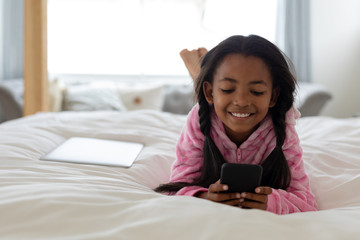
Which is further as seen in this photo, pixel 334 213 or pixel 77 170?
pixel 77 170

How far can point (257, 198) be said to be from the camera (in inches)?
32.4

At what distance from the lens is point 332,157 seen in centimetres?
124

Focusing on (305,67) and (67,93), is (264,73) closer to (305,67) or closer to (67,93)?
(67,93)

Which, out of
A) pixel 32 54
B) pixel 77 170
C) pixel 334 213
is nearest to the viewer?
pixel 334 213

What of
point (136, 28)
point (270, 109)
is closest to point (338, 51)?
point (136, 28)

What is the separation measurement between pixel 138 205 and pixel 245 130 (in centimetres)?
38

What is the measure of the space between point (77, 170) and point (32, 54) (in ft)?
7.03

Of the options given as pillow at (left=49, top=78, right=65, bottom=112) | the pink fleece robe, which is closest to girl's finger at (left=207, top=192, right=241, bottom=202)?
the pink fleece robe

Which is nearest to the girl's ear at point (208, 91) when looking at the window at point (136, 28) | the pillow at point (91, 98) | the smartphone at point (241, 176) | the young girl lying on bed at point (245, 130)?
the young girl lying on bed at point (245, 130)

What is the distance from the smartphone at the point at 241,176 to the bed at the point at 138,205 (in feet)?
0.30

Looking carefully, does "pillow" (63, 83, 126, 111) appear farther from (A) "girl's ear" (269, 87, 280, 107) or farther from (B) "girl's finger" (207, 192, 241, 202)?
(B) "girl's finger" (207, 192, 241, 202)

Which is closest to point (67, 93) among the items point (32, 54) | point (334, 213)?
point (32, 54)

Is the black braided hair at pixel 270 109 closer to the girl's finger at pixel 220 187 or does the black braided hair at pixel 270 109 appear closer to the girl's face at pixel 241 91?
the girl's face at pixel 241 91

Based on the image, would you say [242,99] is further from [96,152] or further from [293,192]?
[96,152]
